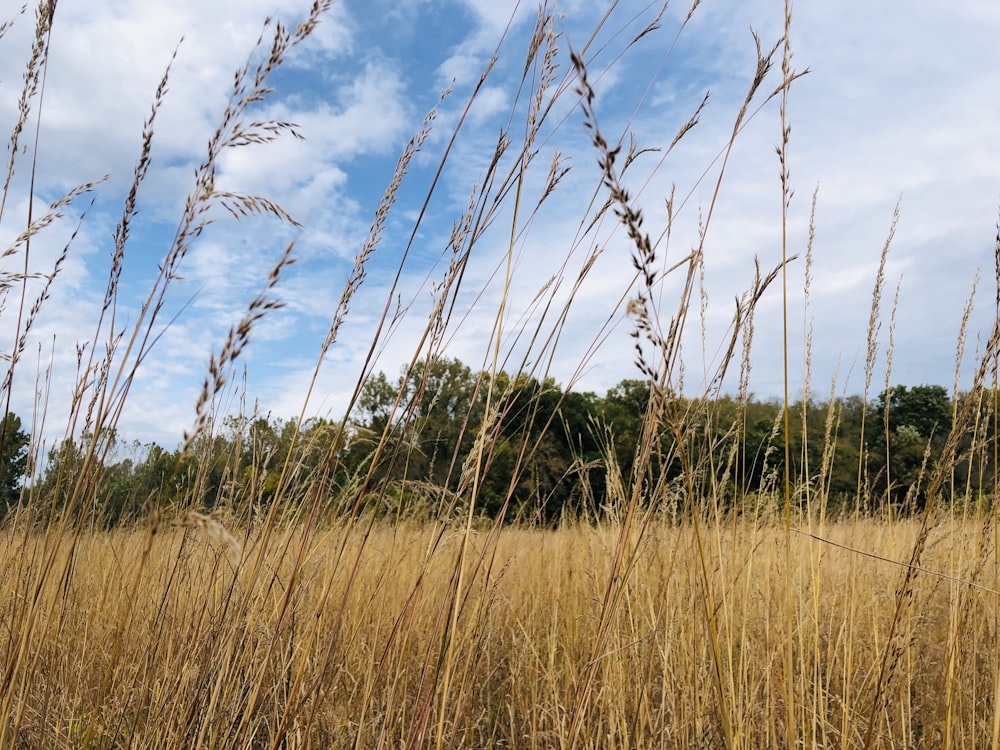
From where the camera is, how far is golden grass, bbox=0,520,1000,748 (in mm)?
1466

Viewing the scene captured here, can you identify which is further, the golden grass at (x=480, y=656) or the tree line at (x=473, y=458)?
the golden grass at (x=480, y=656)

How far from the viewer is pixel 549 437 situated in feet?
45.4

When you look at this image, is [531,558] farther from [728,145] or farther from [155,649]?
[728,145]

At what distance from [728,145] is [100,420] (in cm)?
132

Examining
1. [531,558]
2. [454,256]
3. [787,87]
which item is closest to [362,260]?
[454,256]

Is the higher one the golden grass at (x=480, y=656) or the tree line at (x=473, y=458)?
the tree line at (x=473, y=458)

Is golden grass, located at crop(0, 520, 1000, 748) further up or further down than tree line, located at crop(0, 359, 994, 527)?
further down

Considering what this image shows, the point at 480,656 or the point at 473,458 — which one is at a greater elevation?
the point at 473,458

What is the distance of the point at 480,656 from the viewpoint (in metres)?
1.59

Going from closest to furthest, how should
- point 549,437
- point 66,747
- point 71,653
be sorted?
point 66,747 → point 71,653 → point 549,437

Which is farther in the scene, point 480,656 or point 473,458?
point 480,656

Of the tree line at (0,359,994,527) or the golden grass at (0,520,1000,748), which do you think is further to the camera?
the golden grass at (0,520,1000,748)

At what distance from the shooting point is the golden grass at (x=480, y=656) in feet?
4.81

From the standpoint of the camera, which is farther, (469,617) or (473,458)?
(469,617)
